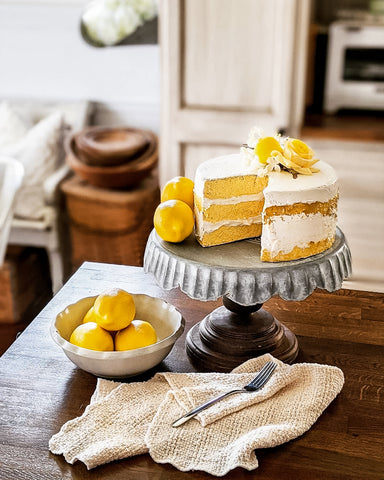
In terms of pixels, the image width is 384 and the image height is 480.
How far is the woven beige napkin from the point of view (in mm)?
1112

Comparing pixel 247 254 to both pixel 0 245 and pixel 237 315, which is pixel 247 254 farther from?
pixel 0 245

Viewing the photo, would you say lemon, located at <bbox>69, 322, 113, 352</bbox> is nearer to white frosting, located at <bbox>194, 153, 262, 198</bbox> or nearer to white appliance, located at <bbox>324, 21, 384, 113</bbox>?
white frosting, located at <bbox>194, 153, 262, 198</bbox>

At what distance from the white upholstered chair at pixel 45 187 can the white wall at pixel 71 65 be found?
22 cm

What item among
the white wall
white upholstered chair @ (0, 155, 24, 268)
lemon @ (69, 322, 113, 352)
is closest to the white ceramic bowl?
lemon @ (69, 322, 113, 352)

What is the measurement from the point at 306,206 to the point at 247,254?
15cm

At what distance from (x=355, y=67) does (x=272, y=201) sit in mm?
1808

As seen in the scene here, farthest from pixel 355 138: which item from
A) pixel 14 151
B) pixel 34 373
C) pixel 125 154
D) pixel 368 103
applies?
pixel 34 373

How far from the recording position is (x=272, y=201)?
4.34 feet

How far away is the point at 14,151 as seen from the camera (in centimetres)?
325

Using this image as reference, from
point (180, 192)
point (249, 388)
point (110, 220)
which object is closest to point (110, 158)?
point (110, 220)

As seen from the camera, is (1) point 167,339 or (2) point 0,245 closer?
(1) point 167,339

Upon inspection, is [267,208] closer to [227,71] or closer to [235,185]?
[235,185]

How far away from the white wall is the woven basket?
1.93 ft

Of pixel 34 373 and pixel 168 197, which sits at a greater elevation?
pixel 168 197
